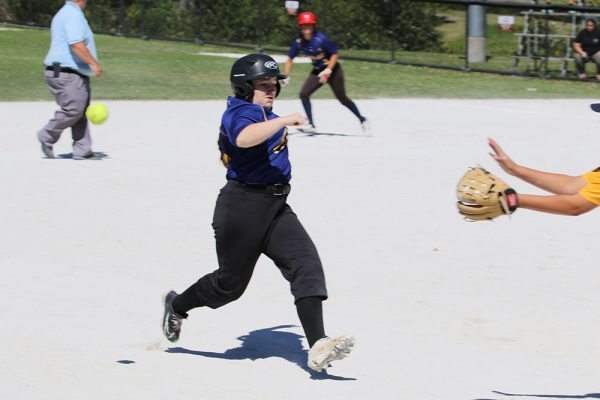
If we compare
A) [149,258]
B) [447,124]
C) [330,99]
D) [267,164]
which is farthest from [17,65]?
[267,164]

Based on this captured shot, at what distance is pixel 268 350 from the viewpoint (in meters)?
7.31

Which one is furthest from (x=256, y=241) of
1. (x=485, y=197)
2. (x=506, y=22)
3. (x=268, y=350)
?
(x=506, y=22)


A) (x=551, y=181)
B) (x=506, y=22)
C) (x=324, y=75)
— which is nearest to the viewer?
(x=551, y=181)

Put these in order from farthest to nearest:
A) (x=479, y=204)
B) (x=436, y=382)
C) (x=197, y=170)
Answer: (x=197, y=170) → (x=436, y=382) → (x=479, y=204)

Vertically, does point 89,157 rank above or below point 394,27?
above

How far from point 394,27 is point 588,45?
17.1ft

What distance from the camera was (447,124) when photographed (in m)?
18.4

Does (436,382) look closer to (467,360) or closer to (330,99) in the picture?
(467,360)

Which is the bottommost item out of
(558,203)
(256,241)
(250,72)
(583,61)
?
(583,61)

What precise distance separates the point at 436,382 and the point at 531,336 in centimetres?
118

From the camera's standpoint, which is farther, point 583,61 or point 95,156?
point 583,61

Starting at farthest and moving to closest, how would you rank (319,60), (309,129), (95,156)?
(309,129) < (319,60) < (95,156)

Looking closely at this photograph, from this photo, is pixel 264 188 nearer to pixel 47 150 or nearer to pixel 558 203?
pixel 558 203

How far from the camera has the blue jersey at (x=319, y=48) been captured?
17.3 m
